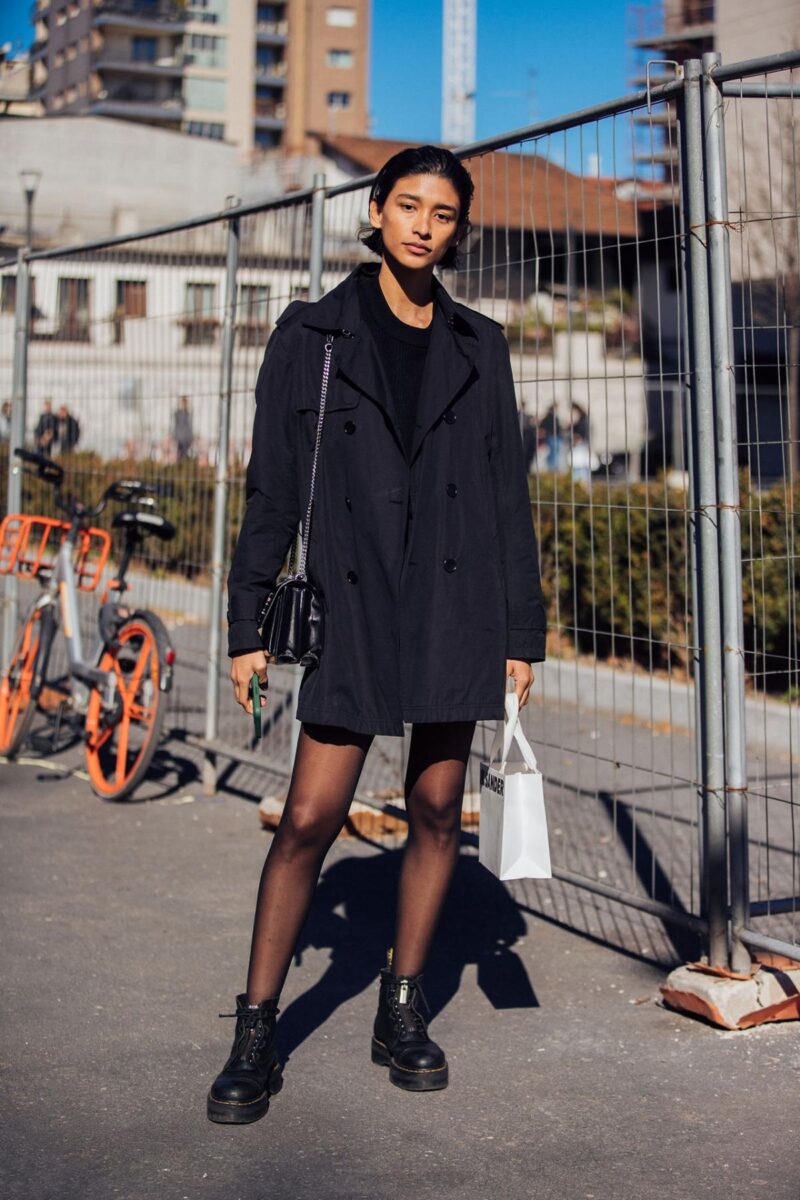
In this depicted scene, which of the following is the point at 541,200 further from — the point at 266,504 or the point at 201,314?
the point at 201,314

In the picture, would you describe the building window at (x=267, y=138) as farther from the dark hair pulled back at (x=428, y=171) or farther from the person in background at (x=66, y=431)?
the dark hair pulled back at (x=428, y=171)

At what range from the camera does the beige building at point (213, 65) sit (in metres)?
84.7

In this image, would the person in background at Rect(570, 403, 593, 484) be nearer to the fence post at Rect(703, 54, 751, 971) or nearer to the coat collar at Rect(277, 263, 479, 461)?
the fence post at Rect(703, 54, 751, 971)

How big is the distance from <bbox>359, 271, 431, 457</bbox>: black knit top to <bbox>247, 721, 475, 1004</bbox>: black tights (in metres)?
0.74

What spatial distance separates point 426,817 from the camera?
3742 mm

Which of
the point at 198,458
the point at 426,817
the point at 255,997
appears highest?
the point at 198,458

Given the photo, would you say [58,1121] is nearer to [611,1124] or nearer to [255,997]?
[255,997]

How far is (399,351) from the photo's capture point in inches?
145

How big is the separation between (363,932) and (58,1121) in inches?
67.2

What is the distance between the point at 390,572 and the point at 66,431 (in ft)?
18.4

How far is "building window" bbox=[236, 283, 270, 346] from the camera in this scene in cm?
667

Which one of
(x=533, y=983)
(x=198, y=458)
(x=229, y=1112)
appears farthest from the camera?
(x=198, y=458)

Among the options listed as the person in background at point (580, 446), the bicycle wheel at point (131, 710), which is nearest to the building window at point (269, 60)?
the bicycle wheel at point (131, 710)

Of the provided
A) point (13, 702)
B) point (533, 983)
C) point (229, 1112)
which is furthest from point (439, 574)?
point (13, 702)
